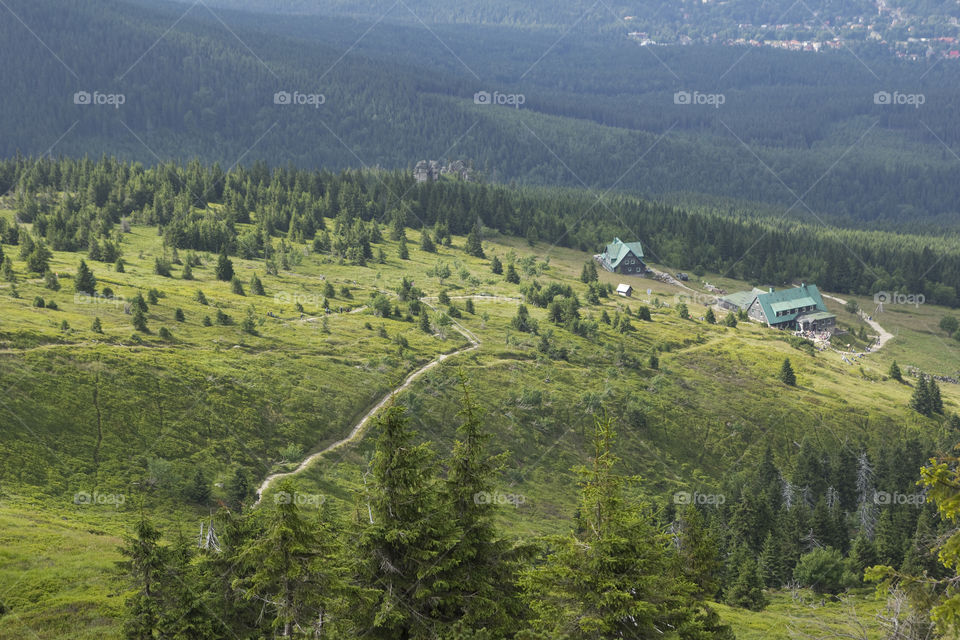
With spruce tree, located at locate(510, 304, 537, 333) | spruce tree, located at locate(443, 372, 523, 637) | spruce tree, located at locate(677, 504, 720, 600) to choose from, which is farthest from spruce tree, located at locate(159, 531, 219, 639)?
spruce tree, located at locate(510, 304, 537, 333)

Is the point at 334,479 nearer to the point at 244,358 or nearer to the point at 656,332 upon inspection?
the point at 244,358

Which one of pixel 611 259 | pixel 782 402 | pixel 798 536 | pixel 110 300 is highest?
pixel 611 259

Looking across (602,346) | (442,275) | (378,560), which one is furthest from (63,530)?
(442,275)

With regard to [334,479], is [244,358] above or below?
above

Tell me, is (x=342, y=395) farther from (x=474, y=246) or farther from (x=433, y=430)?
(x=474, y=246)

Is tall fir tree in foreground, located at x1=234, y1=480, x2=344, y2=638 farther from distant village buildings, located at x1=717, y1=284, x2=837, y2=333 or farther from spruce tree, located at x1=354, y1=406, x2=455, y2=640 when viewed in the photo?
distant village buildings, located at x1=717, y1=284, x2=837, y2=333

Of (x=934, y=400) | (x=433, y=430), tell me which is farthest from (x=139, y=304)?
(x=934, y=400)

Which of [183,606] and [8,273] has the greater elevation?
[8,273]
